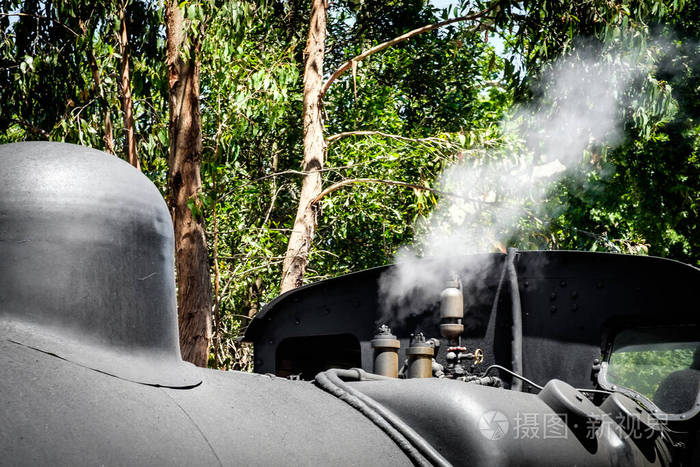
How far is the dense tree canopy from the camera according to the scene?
8633 mm

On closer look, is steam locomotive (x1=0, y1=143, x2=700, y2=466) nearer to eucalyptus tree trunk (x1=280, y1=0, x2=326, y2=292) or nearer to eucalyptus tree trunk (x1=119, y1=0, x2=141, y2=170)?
eucalyptus tree trunk (x1=119, y1=0, x2=141, y2=170)

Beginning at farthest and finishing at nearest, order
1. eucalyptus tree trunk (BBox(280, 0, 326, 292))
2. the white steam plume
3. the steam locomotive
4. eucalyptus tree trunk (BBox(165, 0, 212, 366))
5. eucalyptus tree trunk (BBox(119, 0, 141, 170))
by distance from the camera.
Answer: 1. eucalyptus tree trunk (BBox(280, 0, 326, 292))
2. the white steam plume
3. eucalyptus tree trunk (BBox(119, 0, 141, 170))
4. eucalyptus tree trunk (BBox(165, 0, 212, 366))
5. the steam locomotive

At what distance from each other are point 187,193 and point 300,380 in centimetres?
536

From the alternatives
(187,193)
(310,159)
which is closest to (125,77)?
(187,193)

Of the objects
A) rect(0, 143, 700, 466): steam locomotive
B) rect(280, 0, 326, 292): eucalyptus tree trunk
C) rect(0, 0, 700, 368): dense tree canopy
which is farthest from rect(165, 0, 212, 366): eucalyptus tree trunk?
rect(0, 143, 700, 466): steam locomotive

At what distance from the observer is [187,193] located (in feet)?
25.8

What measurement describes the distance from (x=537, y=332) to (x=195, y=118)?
5090 millimetres

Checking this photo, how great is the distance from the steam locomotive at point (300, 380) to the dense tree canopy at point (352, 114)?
447 cm

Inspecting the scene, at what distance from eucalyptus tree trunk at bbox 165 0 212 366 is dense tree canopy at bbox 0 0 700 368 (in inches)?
5.9

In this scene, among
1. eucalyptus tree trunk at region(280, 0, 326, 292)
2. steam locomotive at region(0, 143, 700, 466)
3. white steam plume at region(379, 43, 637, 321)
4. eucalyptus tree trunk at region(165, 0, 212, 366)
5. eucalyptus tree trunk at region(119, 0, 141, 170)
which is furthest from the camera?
eucalyptus tree trunk at region(280, 0, 326, 292)

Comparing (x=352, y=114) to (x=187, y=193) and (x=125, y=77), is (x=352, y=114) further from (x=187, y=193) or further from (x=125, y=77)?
(x=187, y=193)

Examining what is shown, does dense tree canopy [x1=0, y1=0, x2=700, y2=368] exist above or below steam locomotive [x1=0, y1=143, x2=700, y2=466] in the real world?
above

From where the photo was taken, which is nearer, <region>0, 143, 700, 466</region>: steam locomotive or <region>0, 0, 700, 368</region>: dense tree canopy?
<region>0, 143, 700, 466</region>: steam locomotive

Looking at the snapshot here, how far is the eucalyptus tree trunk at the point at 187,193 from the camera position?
7609 millimetres
